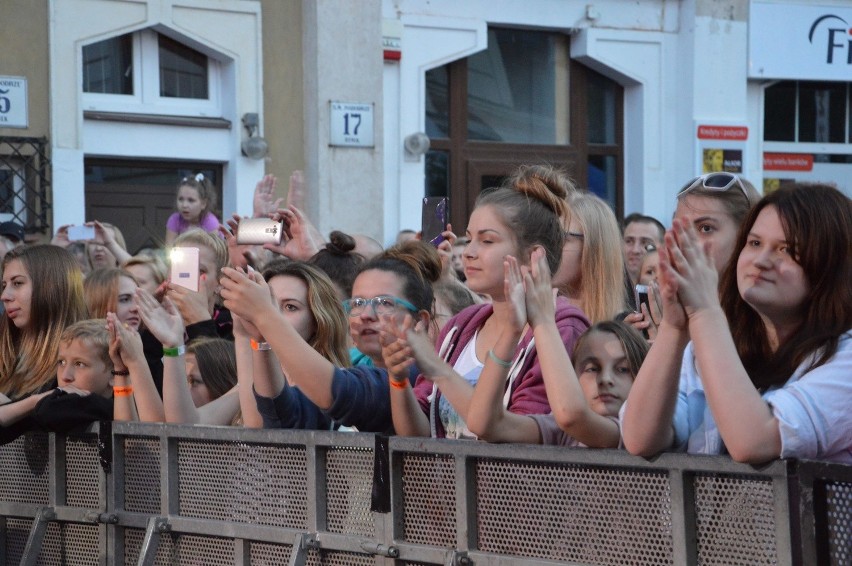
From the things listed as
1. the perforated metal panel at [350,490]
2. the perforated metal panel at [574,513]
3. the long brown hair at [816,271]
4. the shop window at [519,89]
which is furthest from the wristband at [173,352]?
the shop window at [519,89]

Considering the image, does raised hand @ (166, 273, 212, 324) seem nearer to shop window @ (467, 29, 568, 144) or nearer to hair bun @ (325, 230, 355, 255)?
hair bun @ (325, 230, 355, 255)

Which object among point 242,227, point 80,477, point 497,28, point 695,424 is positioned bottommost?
point 80,477

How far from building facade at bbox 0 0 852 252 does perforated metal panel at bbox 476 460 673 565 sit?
986cm

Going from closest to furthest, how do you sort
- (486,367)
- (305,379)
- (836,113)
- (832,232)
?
(832,232), (486,367), (305,379), (836,113)

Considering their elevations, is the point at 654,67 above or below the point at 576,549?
above

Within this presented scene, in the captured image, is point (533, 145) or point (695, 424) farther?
point (533, 145)

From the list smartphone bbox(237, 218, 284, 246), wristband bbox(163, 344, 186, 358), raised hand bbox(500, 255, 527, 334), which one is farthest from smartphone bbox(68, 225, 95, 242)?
raised hand bbox(500, 255, 527, 334)

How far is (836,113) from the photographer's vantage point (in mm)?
16875

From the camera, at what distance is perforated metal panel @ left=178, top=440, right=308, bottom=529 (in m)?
3.88

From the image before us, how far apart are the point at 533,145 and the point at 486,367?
1232 cm

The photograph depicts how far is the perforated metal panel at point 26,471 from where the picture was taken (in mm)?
4742

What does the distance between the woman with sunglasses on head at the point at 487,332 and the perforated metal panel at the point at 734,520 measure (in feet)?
2.55

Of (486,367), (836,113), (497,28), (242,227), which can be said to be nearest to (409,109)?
(497,28)

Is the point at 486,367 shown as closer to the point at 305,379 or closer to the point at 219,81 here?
the point at 305,379
